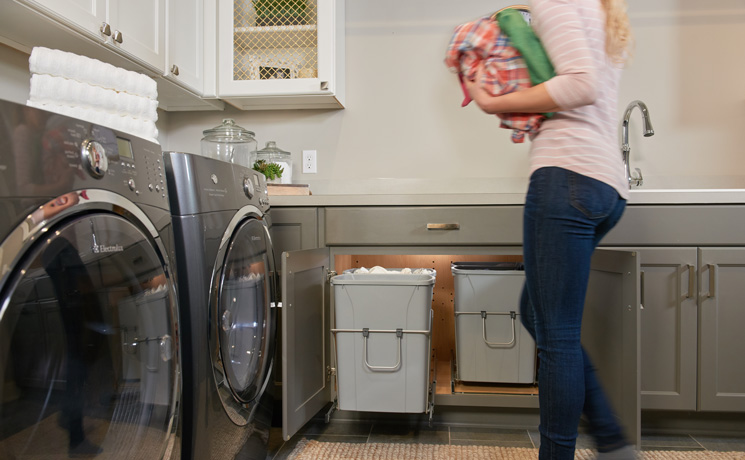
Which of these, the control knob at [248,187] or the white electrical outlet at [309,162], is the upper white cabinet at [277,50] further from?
the control knob at [248,187]

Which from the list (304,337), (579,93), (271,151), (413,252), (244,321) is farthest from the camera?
(271,151)

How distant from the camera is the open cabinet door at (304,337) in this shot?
5.10 ft

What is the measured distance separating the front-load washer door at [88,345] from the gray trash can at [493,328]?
1.10 metres

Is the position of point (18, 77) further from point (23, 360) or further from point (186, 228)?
point (23, 360)

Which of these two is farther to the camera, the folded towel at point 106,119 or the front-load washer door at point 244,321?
the front-load washer door at point 244,321

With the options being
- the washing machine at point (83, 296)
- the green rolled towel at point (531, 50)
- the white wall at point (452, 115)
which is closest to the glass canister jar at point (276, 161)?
the white wall at point (452, 115)

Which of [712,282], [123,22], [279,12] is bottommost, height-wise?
[712,282]

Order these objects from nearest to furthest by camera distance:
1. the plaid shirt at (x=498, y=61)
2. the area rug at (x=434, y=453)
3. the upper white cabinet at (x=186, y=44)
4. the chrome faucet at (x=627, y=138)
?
the plaid shirt at (x=498, y=61) < the area rug at (x=434, y=453) < the upper white cabinet at (x=186, y=44) < the chrome faucet at (x=627, y=138)

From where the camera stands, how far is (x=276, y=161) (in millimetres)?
2422

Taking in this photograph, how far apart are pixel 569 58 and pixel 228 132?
1623 millimetres

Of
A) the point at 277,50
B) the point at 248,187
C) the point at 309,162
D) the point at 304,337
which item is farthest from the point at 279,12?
the point at 304,337

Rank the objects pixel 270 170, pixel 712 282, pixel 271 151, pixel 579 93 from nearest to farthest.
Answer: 1. pixel 579 93
2. pixel 712 282
3. pixel 270 170
4. pixel 271 151

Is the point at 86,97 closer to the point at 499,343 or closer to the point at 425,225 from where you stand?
the point at 425,225

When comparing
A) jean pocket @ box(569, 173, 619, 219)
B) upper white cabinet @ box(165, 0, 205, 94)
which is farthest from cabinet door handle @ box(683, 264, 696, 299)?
upper white cabinet @ box(165, 0, 205, 94)
